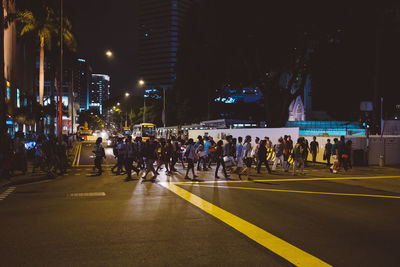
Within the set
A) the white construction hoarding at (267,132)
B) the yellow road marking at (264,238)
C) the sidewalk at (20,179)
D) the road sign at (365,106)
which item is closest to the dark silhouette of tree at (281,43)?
the white construction hoarding at (267,132)

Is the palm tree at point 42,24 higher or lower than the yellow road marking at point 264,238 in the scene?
higher

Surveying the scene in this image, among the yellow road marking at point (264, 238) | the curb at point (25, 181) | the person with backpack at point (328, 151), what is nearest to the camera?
the yellow road marking at point (264, 238)

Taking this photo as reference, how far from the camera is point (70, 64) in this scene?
46.0 metres

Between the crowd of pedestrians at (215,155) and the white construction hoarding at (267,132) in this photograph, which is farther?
the white construction hoarding at (267,132)

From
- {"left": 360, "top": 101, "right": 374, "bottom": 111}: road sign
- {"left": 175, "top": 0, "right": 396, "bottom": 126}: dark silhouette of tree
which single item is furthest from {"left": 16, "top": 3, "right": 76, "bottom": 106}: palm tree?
{"left": 360, "top": 101, "right": 374, "bottom": 111}: road sign

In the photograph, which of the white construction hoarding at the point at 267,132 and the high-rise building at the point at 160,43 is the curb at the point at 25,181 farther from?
the high-rise building at the point at 160,43

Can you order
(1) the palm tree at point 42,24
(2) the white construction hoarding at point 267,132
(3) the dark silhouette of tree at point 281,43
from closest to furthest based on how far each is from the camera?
(2) the white construction hoarding at point 267,132 < (3) the dark silhouette of tree at point 281,43 < (1) the palm tree at point 42,24

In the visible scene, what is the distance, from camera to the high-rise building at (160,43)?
614 feet

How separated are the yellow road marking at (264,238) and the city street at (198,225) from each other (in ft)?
0.06

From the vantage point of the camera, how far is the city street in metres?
5.18

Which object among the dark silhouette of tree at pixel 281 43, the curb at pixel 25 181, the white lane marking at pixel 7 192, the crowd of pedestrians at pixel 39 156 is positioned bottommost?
the white lane marking at pixel 7 192

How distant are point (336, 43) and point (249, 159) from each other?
2391cm

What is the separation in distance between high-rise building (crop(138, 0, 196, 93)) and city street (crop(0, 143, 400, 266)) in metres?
177

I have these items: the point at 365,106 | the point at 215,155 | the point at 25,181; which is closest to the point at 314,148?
the point at 365,106
